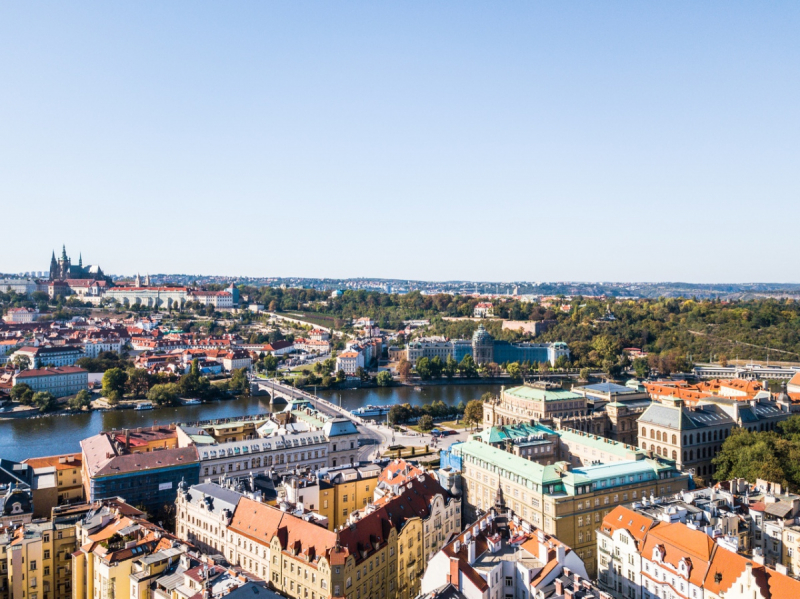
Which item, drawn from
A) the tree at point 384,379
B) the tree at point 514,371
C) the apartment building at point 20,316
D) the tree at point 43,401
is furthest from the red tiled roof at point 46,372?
the apartment building at point 20,316

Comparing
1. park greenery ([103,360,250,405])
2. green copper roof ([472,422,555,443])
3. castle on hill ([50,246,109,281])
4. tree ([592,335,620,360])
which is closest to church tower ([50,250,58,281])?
→ castle on hill ([50,246,109,281])

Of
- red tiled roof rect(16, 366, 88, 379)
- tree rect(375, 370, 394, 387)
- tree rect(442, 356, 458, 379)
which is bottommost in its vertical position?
tree rect(375, 370, 394, 387)

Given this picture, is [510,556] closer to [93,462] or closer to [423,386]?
[93,462]

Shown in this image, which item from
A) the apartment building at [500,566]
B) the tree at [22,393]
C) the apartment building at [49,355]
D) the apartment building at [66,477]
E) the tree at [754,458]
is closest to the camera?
the apartment building at [500,566]

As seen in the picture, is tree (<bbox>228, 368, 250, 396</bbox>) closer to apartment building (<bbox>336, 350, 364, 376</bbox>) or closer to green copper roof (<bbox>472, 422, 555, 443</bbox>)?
apartment building (<bbox>336, 350, 364, 376</bbox>)

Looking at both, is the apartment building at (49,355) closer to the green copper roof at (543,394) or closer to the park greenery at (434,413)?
the park greenery at (434,413)

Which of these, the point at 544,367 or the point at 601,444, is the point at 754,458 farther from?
the point at 544,367

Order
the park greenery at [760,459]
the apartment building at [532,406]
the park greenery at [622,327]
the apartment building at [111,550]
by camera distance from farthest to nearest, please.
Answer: the park greenery at [622,327] → the apartment building at [532,406] → the park greenery at [760,459] → the apartment building at [111,550]
